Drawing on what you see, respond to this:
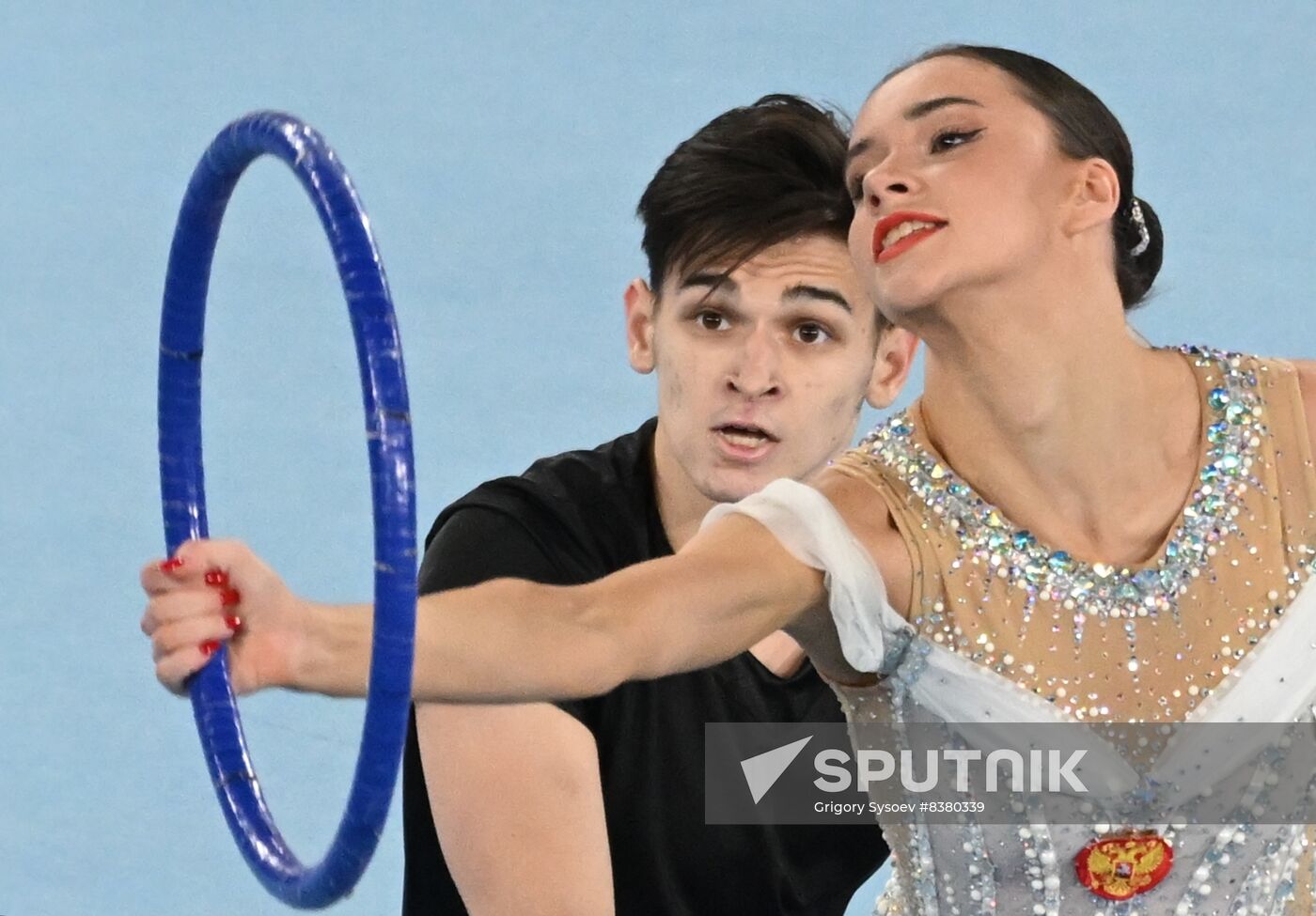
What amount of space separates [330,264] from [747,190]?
114 inches

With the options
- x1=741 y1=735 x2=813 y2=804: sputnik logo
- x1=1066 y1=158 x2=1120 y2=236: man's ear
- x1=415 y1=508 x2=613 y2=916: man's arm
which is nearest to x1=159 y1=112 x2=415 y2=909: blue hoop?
x1=415 y1=508 x2=613 y2=916: man's arm

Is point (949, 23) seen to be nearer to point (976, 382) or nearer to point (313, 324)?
point (313, 324)

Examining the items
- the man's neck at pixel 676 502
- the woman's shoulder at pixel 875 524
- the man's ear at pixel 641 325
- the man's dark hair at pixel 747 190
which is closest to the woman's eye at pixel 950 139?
the woman's shoulder at pixel 875 524

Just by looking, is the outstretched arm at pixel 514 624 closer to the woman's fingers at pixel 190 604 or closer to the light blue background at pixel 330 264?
the woman's fingers at pixel 190 604

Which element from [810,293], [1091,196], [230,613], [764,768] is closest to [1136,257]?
[1091,196]

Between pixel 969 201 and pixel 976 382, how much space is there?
0.20 metres

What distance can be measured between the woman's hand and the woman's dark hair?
1.01m

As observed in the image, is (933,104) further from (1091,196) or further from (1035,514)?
(1035,514)

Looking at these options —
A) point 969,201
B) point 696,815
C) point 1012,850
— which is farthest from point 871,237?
point 696,815

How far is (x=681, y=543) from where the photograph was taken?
10.5 ft

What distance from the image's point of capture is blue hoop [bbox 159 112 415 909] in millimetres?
2143

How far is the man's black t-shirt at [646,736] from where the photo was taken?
308cm

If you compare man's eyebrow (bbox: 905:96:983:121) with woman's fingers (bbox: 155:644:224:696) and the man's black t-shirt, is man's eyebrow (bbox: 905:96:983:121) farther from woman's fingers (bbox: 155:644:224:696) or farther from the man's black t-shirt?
woman's fingers (bbox: 155:644:224:696)

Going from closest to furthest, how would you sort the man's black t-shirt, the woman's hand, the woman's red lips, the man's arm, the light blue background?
1. the woman's hand
2. the woman's red lips
3. the man's arm
4. the man's black t-shirt
5. the light blue background
